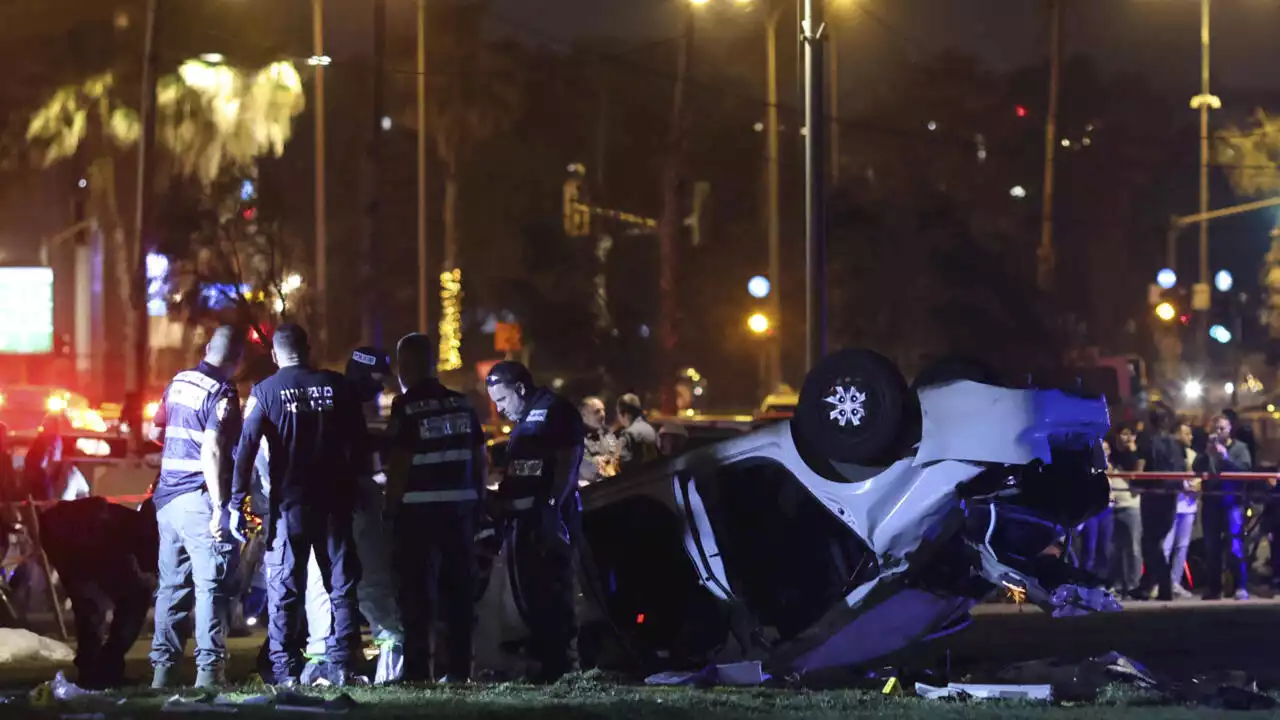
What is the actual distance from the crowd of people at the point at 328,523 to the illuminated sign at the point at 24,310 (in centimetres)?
3522

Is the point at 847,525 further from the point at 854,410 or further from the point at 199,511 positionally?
the point at 199,511

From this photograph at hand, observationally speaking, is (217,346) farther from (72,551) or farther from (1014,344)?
(1014,344)

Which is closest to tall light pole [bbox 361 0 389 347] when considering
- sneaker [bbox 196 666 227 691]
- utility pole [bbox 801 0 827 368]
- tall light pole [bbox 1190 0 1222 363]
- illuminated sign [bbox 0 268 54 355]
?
utility pole [bbox 801 0 827 368]

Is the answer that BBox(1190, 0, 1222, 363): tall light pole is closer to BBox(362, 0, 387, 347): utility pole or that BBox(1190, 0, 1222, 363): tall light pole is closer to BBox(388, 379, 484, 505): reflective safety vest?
BBox(362, 0, 387, 347): utility pole

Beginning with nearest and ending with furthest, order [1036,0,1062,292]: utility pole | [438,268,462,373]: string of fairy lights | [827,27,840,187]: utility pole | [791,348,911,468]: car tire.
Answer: [791,348,911,468]: car tire, [1036,0,1062,292]: utility pole, [438,268,462,373]: string of fairy lights, [827,27,840,187]: utility pole

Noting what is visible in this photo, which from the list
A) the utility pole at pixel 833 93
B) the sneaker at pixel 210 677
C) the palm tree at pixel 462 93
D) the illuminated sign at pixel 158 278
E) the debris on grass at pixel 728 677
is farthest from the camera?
the palm tree at pixel 462 93

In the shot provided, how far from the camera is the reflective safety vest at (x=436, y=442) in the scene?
799 centimetres

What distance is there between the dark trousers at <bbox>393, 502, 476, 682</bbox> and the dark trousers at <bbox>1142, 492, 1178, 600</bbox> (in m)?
8.88

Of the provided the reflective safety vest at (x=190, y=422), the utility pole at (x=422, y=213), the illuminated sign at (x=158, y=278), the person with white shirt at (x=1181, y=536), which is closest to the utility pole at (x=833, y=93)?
the utility pole at (x=422, y=213)

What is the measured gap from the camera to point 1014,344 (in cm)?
3077

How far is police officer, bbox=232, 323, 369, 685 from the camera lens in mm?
7727

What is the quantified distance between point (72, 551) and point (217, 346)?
1.48 metres

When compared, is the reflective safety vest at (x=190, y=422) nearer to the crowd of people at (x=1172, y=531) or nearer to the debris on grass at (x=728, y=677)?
the debris on grass at (x=728, y=677)

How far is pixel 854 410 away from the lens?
752cm
